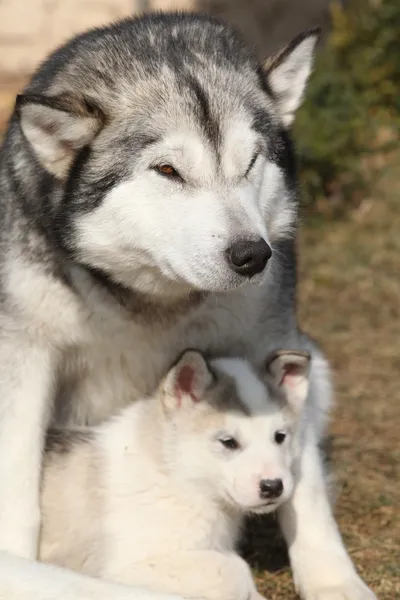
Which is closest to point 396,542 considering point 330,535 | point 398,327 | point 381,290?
point 330,535

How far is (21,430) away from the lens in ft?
14.1

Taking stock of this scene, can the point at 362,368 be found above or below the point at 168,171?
below

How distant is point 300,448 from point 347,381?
210 cm

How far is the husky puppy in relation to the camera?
397 cm

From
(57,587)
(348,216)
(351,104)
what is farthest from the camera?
(351,104)

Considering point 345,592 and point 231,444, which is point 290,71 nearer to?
point 231,444

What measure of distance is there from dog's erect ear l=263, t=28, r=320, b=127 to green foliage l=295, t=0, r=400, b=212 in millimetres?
4388

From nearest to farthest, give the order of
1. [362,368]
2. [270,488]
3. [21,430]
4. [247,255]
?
[247,255], [270,488], [21,430], [362,368]

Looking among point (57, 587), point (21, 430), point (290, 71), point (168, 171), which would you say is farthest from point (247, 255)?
point (21, 430)

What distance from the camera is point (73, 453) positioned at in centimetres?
441

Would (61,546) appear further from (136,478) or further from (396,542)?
(396,542)

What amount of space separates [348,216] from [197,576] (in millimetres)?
5368

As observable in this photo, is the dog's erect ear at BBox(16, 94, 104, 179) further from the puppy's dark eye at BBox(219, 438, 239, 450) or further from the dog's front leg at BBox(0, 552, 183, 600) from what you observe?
the dog's front leg at BBox(0, 552, 183, 600)

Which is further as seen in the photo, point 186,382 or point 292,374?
point 292,374
